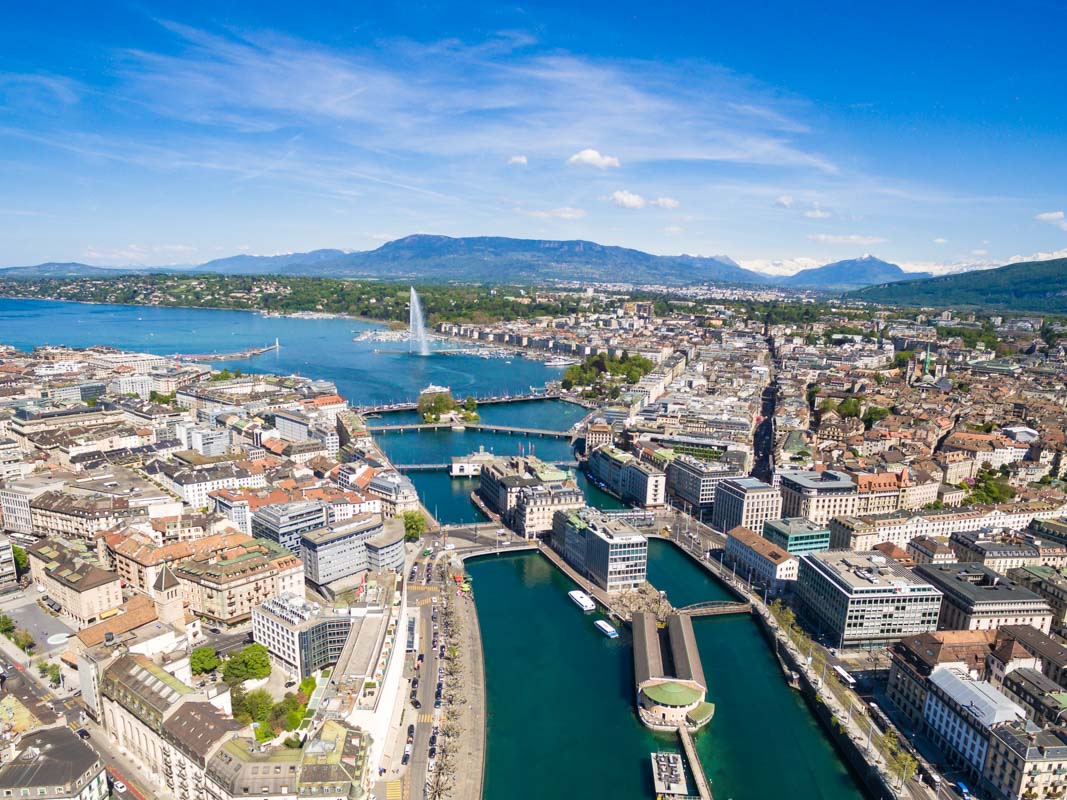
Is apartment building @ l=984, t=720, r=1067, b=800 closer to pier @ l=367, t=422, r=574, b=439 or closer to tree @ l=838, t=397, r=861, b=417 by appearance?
pier @ l=367, t=422, r=574, b=439

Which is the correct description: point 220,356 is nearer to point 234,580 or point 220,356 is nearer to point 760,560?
point 234,580

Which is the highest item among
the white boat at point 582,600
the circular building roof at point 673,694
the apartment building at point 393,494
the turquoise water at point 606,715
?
the apartment building at point 393,494

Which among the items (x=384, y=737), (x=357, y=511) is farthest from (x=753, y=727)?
(x=357, y=511)

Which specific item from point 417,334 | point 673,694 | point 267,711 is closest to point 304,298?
point 417,334

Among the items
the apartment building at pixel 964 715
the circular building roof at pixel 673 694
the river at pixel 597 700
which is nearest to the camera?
the apartment building at pixel 964 715

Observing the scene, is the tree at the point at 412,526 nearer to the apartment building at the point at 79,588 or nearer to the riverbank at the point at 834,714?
the apartment building at the point at 79,588

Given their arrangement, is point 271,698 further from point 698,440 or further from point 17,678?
point 698,440

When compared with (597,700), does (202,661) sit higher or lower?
higher

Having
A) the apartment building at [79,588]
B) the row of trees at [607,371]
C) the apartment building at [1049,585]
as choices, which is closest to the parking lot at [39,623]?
the apartment building at [79,588]
